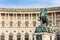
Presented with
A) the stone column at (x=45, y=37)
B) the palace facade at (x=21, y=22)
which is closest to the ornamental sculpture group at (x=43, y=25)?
the stone column at (x=45, y=37)

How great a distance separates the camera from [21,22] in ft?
309

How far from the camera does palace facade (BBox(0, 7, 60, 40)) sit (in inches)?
3637

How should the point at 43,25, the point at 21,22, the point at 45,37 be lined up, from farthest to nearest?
the point at 21,22, the point at 43,25, the point at 45,37

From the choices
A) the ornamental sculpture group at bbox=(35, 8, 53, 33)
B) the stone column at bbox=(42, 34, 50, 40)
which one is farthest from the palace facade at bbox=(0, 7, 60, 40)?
the stone column at bbox=(42, 34, 50, 40)

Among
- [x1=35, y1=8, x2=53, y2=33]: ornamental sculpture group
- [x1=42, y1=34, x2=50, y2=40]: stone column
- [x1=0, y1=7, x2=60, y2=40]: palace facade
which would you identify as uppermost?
[x1=35, y1=8, x2=53, y2=33]: ornamental sculpture group

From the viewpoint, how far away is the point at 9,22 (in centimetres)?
9388

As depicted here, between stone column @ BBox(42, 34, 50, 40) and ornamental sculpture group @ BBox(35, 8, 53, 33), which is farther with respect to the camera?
ornamental sculpture group @ BBox(35, 8, 53, 33)

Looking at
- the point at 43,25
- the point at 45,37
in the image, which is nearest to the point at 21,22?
the point at 43,25

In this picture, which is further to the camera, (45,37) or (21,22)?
(21,22)

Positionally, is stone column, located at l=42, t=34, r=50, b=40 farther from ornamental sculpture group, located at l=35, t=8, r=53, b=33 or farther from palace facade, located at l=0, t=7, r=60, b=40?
palace facade, located at l=0, t=7, r=60, b=40

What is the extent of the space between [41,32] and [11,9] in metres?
55.8

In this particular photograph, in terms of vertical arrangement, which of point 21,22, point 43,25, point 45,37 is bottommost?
point 21,22

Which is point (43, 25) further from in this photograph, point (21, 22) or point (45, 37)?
point (21, 22)

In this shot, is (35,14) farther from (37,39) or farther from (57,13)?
(37,39)
